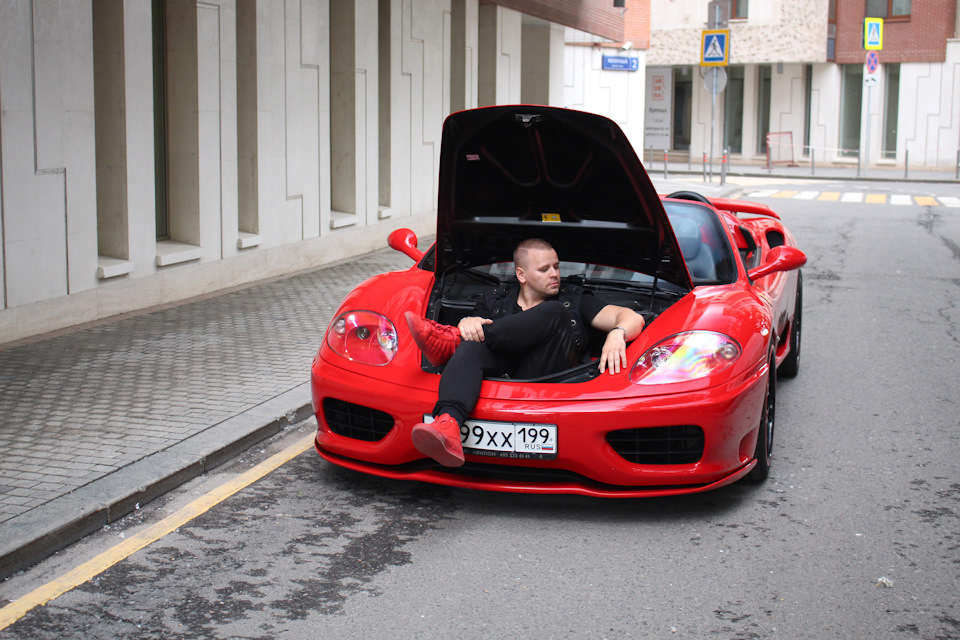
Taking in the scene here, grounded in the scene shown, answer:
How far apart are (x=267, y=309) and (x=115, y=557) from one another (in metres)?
5.57

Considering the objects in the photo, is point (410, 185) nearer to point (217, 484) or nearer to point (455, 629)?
point (217, 484)

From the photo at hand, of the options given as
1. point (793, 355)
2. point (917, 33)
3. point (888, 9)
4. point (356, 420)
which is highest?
point (888, 9)

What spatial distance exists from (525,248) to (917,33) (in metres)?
35.5

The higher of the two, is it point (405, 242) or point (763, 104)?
point (763, 104)

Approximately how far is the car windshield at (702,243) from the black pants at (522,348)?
33.9 inches

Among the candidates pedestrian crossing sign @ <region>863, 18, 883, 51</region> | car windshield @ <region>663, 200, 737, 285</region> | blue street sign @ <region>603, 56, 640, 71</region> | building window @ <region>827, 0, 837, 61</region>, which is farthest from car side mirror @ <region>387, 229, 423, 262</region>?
building window @ <region>827, 0, 837, 61</region>

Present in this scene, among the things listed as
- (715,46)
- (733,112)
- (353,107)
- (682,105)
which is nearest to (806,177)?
(715,46)

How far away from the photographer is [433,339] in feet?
15.5

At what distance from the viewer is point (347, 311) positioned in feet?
17.3

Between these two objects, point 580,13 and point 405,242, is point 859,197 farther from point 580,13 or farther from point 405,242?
point 405,242

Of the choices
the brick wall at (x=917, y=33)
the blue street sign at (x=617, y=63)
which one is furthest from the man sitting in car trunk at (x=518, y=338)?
the brick wall at (x=917, y=33)

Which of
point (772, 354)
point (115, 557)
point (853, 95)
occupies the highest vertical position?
point (853, 95)

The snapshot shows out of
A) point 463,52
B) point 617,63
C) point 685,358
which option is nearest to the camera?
point 685,358

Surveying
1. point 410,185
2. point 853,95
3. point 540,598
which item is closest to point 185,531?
point 540,598
